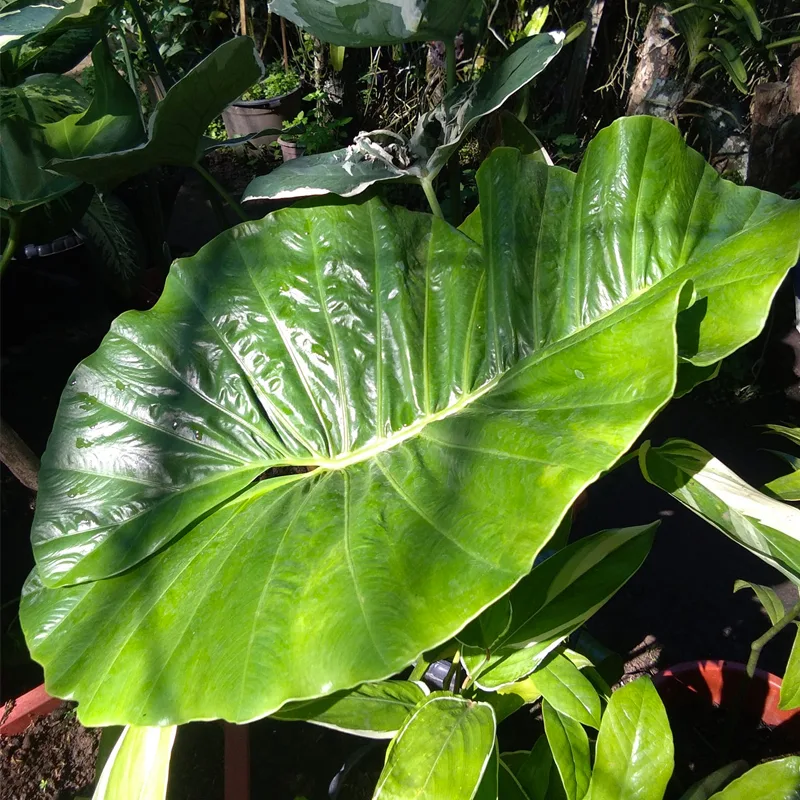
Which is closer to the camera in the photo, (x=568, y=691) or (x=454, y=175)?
(x=568, y=691)

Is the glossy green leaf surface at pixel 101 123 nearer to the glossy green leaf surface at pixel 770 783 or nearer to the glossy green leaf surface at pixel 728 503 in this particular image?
the glossy green leaf surface at pixel 728 503

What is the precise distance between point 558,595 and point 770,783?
0.33 meters

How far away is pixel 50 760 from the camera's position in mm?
1190

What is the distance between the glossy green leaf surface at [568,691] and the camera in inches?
33.4

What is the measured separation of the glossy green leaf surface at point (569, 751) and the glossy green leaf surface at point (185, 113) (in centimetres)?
100

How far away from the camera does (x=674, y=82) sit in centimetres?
225

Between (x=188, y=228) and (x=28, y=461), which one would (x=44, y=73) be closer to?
(x=28, y=461)

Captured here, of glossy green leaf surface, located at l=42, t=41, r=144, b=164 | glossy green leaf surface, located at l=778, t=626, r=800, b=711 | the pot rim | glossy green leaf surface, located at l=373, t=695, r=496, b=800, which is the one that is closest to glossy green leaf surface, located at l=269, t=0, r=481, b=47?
glossy green leaf surface, located at l=42, t=41, r=144, b=164

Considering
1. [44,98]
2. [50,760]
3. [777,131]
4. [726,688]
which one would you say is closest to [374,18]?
[44,98]

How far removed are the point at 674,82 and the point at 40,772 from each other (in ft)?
8.83

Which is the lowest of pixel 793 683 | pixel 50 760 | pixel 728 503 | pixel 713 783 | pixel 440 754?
pixel 50 760

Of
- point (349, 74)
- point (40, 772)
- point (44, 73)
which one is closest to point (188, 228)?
point (349, 74)

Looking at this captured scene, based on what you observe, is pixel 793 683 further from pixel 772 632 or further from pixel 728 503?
pixel 728 503

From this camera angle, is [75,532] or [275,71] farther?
[275,71]
